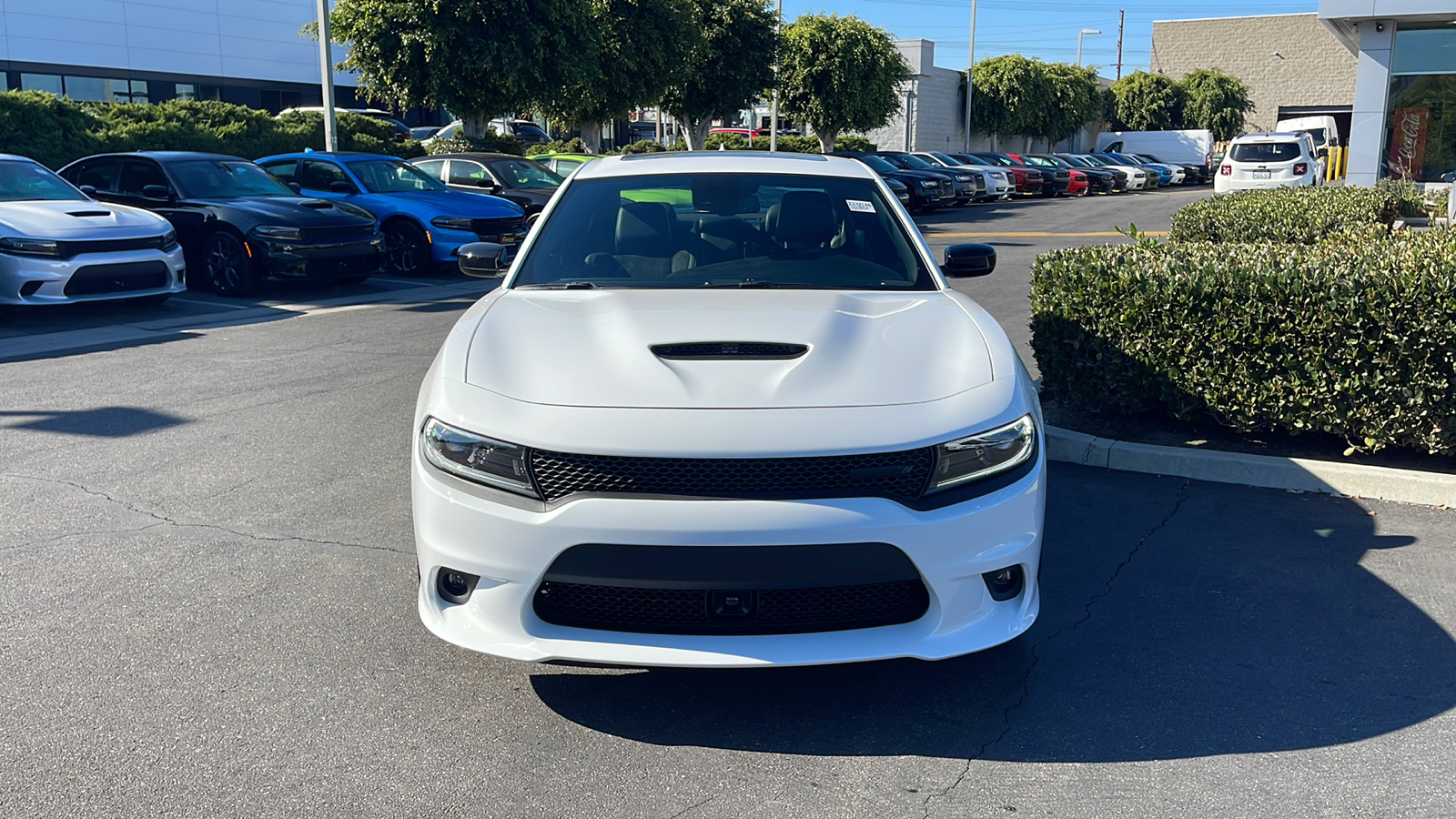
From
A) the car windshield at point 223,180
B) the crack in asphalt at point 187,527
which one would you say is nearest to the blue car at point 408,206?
the car windshield at point 223,180

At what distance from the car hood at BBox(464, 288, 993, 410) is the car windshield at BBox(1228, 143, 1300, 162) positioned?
81.3 ft

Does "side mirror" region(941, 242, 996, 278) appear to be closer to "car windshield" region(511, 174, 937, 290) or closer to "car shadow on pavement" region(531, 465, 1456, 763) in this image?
"car windshield" region(511, 174, 937, 290)

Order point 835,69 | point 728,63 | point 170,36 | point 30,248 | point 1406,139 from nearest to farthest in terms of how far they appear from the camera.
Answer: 1. point 30,248
2. point 1406,139
3. point 728,63
4. point 835,69
5. point 170,36

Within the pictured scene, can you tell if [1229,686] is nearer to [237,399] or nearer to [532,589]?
[532,589]

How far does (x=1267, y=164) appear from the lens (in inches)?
1009

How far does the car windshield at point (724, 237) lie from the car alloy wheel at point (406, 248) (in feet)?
33.3

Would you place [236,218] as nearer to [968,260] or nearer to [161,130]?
[161,130]

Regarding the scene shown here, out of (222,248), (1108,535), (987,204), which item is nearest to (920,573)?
(1108,535)

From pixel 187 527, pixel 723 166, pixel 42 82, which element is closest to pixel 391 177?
pixel 187 527

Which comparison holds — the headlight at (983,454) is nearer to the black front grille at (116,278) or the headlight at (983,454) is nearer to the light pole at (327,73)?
the black front grille at (116,278)

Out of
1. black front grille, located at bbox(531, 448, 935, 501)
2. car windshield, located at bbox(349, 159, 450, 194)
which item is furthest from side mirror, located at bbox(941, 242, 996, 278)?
car windshield, located at bbox(349, 159, 450, 194)

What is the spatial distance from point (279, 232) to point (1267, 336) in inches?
396

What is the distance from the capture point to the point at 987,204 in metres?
34.4

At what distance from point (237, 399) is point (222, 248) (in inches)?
232
